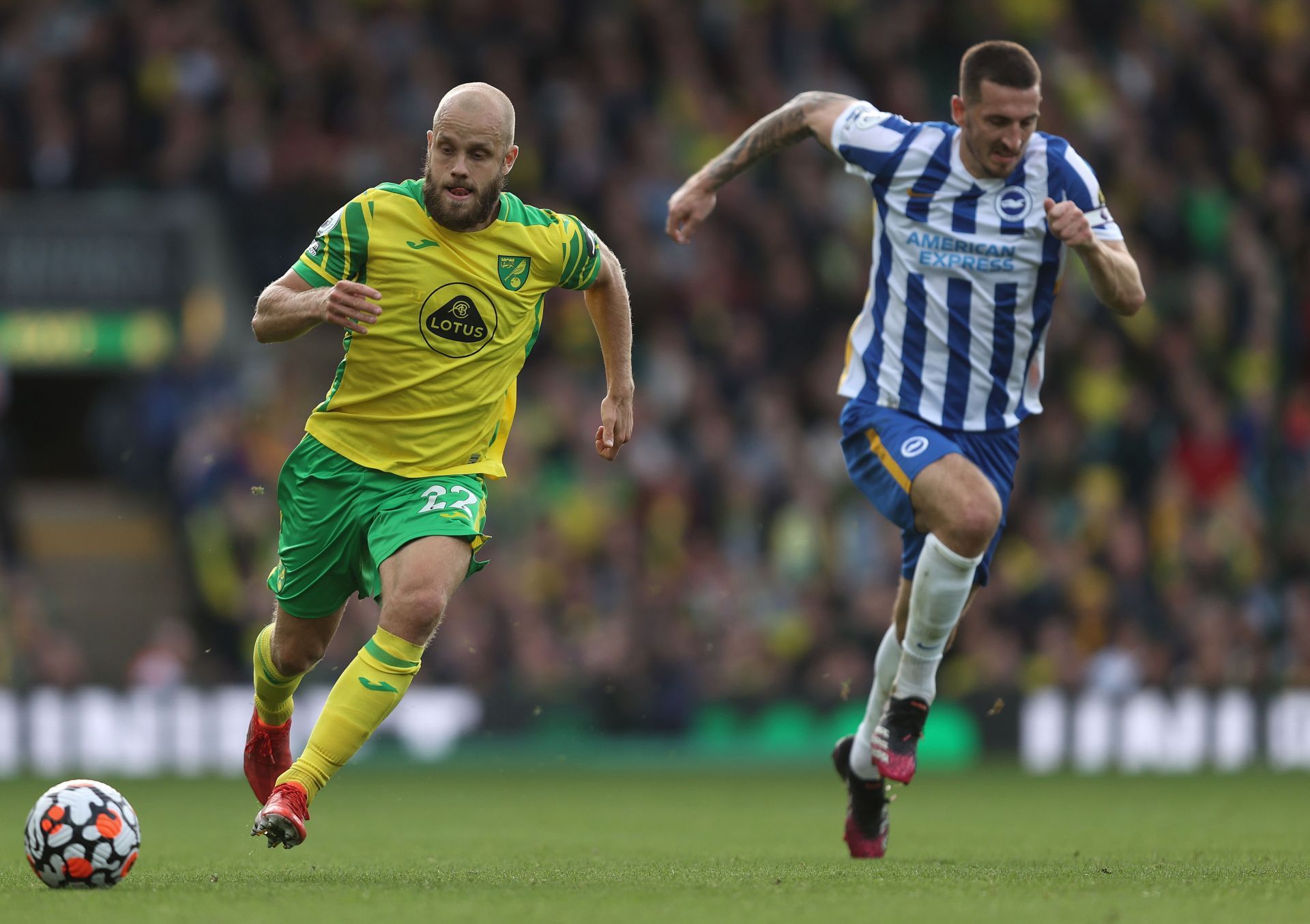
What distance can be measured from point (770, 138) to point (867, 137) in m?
0.40

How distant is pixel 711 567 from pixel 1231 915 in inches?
399

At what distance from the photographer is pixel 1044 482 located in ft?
51.7

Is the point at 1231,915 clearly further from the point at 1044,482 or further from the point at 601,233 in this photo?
the point at 601,233

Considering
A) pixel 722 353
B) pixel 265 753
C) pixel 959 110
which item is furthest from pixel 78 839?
pixel 722 353

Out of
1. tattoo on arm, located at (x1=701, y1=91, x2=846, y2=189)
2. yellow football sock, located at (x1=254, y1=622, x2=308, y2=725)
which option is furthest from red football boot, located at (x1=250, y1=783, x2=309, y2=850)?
tattoo on arm, located at (x1=701, y1=91, x2=846, y2=189)

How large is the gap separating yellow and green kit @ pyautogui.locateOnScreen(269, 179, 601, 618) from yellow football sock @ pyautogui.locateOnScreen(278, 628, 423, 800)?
0.32m

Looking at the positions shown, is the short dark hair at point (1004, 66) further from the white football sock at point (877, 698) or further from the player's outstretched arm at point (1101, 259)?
the white football sock at point (877, 698)

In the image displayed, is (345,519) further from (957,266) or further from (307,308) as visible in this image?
(957,266)

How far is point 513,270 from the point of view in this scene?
679 cm

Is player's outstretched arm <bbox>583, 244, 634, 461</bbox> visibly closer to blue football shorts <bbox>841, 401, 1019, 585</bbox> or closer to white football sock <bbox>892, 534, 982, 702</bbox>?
blue football shorts <bbox>841, 401, 1019, 585</bbox>

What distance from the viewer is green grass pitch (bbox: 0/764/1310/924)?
215 inches

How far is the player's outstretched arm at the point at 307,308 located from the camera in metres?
6.12

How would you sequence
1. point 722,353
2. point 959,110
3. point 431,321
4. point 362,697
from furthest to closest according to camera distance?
1. point 722,353
2. point 959,110
3. point 431,321
4. point 362,697

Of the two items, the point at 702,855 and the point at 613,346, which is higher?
the point at 613,346
